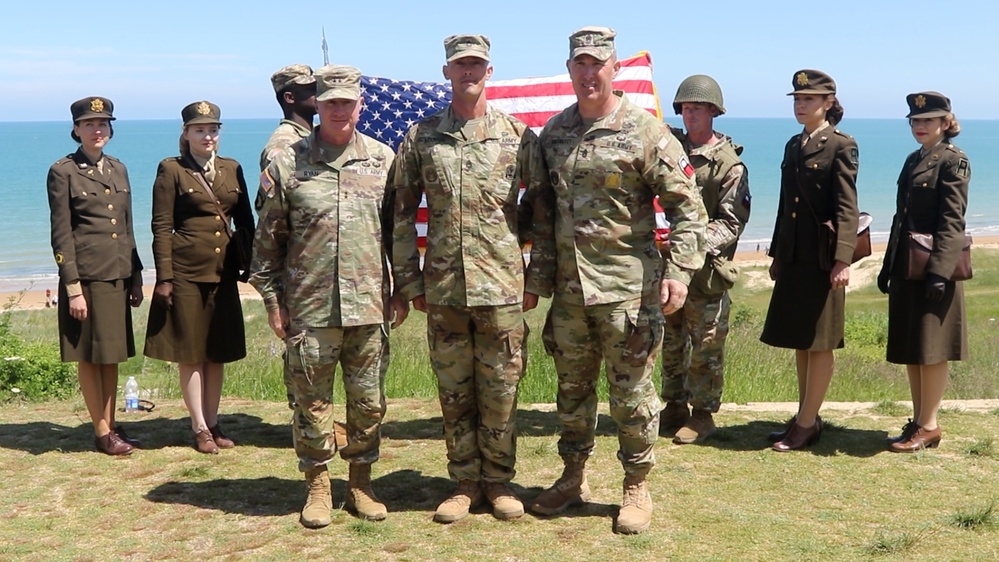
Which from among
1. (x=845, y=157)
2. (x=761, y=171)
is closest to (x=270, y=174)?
(x=845, y=157)

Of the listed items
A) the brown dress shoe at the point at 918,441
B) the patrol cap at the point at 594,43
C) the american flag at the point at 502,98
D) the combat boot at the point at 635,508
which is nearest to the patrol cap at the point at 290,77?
the american flag at the point at 502,98

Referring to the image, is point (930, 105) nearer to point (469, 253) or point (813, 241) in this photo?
point (813, 241)

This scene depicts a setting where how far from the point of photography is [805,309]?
6.10 meters

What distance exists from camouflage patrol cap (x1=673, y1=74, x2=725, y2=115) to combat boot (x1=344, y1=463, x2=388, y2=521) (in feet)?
9.17

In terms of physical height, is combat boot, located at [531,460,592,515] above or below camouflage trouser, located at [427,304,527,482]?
below

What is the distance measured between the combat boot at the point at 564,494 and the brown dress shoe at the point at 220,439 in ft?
7.42

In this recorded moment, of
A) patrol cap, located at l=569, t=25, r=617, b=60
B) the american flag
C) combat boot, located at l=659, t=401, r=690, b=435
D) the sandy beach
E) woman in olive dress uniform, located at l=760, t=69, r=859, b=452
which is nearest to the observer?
patrol cap, located at l=569, t=25, r=617, b=60

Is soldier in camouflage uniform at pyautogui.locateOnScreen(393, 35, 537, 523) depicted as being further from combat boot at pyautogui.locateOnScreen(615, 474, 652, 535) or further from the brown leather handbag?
the brown leather handbag

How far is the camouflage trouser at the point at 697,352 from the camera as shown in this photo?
6270mm

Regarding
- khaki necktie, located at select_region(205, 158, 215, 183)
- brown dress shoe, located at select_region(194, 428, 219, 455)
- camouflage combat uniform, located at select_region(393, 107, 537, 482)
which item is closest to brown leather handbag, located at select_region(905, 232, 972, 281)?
camouflage combat uniform, located at select_region(393, 107, 537, 482)

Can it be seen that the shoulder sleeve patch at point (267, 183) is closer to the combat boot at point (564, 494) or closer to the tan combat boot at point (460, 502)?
A: the tan combat boot at point (460, 502)

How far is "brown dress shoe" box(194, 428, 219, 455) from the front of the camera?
633 cm

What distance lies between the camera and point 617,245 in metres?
4.80

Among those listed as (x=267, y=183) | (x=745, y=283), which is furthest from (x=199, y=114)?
(x=745, y=283)
